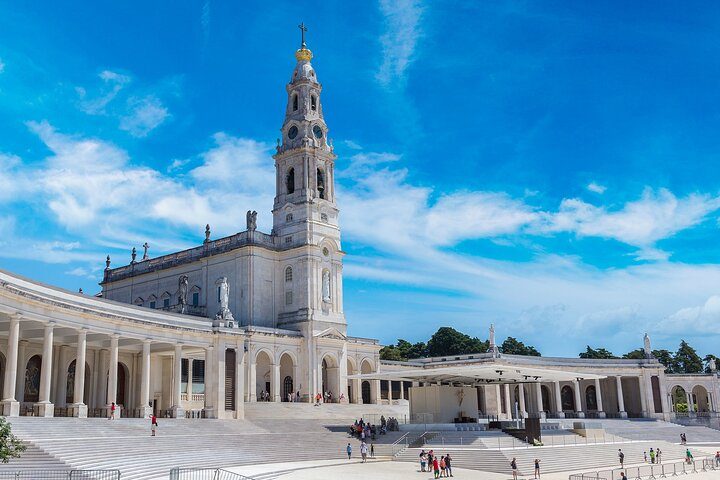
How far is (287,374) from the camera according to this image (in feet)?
213

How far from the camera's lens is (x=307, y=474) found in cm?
3225

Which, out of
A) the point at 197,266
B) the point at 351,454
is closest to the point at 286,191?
the point at 197,266

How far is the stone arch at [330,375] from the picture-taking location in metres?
66.1

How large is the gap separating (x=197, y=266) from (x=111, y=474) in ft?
153

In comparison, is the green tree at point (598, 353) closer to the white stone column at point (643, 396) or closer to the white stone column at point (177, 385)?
the white stone column at point (643, 396)

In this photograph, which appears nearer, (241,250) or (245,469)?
(245,469)

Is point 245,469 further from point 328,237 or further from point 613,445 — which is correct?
point 328,237

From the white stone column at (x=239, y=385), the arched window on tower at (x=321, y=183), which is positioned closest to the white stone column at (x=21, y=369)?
the white stone column at (x=239, y=385)

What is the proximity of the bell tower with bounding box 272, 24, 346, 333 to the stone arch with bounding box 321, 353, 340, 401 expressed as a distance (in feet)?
9.79

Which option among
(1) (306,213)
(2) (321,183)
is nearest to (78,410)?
(1) (306,213)

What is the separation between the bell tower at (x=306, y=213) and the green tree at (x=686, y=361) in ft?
208

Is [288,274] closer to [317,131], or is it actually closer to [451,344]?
[317,131]

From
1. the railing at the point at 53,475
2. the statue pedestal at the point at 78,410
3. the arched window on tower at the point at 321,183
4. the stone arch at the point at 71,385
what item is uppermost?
the arched window on tower at the point at 321,183

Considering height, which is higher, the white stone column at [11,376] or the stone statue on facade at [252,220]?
the stone statue on facade at [252,220]
